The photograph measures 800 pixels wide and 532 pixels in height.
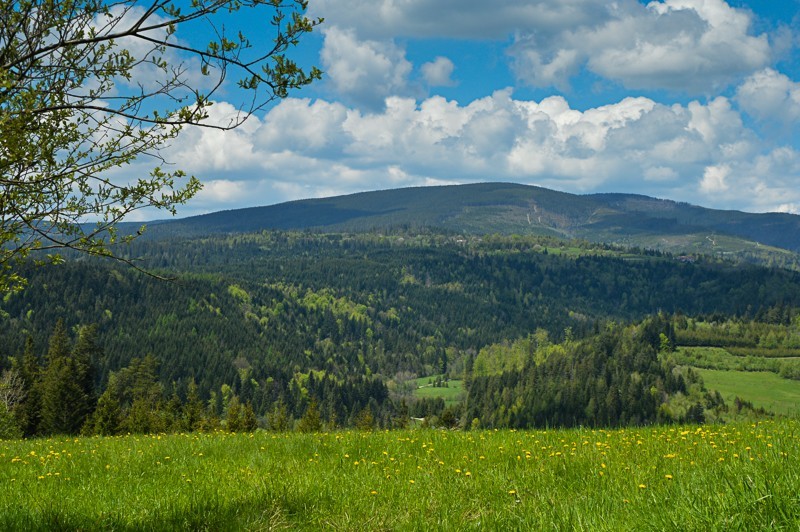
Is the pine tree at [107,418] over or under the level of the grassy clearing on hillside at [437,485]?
under

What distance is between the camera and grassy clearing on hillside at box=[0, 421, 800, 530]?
18.9 feet

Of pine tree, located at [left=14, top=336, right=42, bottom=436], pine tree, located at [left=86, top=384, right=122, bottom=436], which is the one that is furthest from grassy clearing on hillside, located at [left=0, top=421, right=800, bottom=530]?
pine tree, located at [left=14, top=336, right=42, bottom=436]

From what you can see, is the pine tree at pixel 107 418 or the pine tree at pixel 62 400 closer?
the pine tree at pixel 107 418

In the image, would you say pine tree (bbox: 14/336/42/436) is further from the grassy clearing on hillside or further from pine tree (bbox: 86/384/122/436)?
the grassy clearing on hillside

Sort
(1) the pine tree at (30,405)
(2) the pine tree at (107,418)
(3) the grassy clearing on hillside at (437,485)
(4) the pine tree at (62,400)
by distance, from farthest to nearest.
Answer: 1. (4) the pine tree at (62,400)
2. (1) the pine tree at (30,405)
3. (2) the pine tree at (107,418)
4. (3) the grassy clearing on hillside at (437,485)

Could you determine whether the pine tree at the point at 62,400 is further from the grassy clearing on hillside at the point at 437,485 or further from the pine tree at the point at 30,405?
the grassy clearing on hillside at the point at 437,485

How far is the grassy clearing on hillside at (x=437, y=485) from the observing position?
5.76 meters

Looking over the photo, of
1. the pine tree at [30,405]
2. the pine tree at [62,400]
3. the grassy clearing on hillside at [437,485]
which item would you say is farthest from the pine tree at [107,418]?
the grassy clearing on hillside at [437,485]

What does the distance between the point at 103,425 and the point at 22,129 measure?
60.4 meters

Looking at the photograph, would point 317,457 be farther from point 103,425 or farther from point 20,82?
point 103,425

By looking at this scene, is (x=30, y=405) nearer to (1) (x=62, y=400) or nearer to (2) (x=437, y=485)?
(1) (x=62, y=400)

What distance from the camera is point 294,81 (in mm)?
6934

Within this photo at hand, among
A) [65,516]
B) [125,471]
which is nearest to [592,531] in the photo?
[65,516]

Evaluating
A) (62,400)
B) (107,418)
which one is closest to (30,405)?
(62,400)
